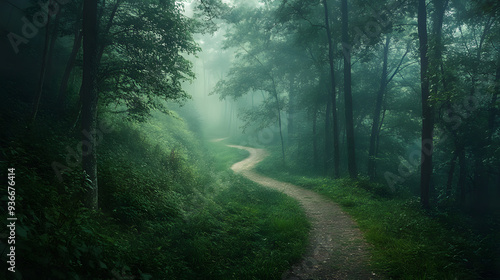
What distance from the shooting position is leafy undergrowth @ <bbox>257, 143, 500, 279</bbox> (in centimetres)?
514

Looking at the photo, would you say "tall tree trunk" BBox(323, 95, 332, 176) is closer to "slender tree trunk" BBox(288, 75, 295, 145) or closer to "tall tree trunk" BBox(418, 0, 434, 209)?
"slender tree trunk" BBox(288, 75, 295, 145)

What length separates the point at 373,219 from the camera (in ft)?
27.6

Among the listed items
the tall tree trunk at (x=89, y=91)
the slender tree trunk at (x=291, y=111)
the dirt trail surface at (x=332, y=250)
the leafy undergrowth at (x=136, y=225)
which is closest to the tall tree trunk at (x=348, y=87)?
the dirt trail surface at (x=332, y=250)

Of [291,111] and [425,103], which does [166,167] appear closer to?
[425,103]

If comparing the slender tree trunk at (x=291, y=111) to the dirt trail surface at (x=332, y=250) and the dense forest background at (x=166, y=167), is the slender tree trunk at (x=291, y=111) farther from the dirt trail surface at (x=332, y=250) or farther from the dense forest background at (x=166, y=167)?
the dirt trail surface at (x=332, y=250)

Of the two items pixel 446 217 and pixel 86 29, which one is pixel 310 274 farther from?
pixel 86 29

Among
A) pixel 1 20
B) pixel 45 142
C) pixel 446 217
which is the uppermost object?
pixel 1 20

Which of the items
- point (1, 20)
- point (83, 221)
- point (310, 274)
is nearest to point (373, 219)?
point (310, 274)

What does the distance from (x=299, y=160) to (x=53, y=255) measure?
23.0 metres

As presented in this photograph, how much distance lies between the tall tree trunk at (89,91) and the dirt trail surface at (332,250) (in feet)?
17.3

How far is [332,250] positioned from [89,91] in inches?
308

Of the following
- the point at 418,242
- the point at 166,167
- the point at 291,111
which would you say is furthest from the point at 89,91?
the point at 291,111

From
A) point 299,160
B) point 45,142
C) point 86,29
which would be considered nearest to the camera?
point 86,29

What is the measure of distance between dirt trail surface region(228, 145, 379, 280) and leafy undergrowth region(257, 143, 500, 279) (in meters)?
0.32
